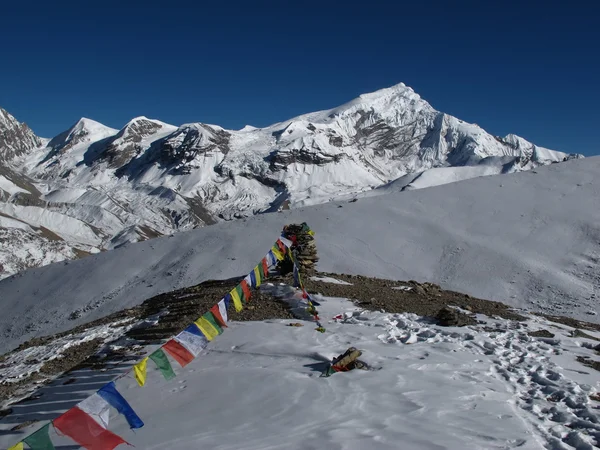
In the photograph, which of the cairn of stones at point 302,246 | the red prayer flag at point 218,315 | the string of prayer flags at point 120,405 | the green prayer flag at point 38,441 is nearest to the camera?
the green prayer flag at point 38,441

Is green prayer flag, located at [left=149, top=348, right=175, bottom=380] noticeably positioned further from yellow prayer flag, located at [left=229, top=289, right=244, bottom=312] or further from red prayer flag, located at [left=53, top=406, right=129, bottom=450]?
yellow prayer flag, located at [left=229, top=289, right=244, bottom=312]

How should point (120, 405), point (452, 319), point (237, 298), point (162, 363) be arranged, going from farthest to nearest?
point (237, 298), point (452, 319), point (162, 363), point (120, 405)

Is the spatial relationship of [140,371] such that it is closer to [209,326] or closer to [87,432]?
[87,432]

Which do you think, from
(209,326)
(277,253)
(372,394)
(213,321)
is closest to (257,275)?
(277,253)

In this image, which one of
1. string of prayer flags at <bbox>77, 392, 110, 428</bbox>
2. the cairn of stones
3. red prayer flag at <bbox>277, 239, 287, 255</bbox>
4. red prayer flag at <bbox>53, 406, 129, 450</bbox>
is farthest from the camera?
the cairn of stones

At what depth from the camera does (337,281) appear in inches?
784

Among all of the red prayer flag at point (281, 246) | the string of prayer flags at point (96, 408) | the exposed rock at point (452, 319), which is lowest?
the string of prayer flags at point (96, 408)

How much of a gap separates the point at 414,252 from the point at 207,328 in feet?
67.6

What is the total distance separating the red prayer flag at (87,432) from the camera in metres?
6.94

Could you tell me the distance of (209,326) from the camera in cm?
1173

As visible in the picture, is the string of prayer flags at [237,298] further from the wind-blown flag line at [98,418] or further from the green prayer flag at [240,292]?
the wind-blown flag line at [98,418]

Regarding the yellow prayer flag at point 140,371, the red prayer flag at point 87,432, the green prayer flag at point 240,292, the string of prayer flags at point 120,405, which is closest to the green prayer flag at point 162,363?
the yellow prayer flag at point 140,371

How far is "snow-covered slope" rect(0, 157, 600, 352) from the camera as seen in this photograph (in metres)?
25.7

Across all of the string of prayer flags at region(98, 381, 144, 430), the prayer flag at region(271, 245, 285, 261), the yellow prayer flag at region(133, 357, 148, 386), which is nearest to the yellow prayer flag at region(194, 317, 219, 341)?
the yellow prayer flag at region(133, 357, 148, 386)
